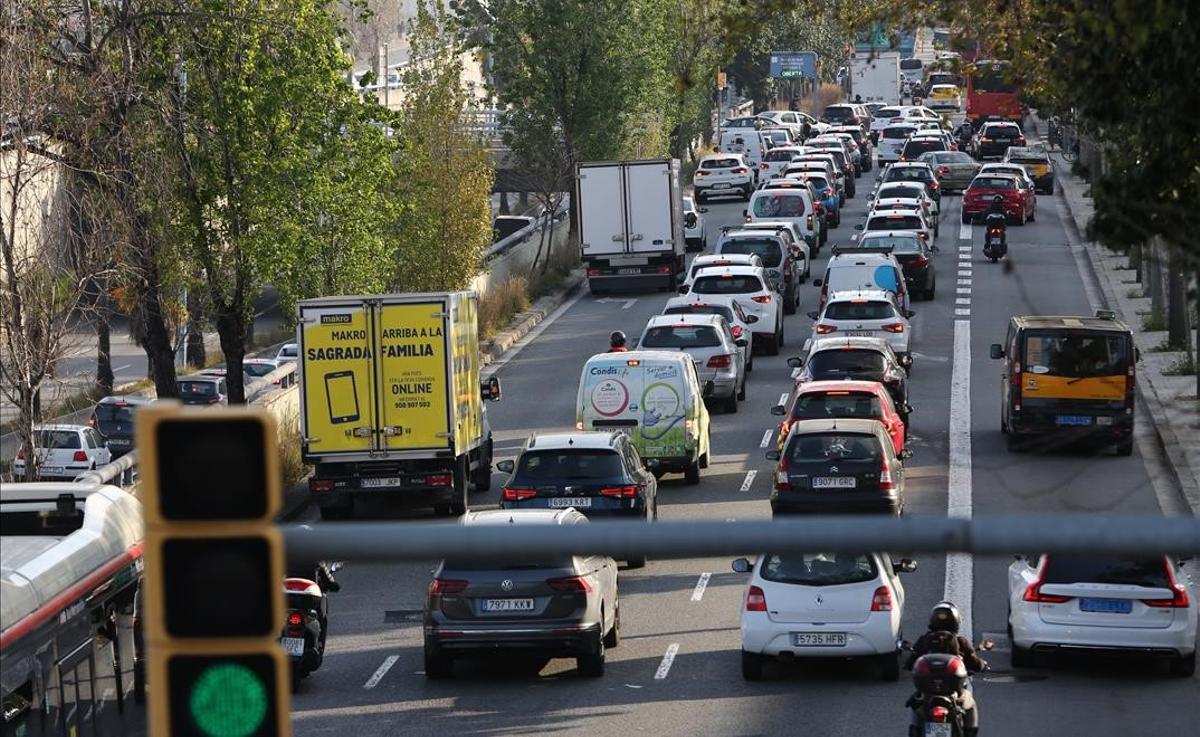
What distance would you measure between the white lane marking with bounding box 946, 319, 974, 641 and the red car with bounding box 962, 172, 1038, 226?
17037mm

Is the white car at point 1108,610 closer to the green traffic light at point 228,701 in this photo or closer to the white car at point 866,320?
the green traffic light at point 228,701

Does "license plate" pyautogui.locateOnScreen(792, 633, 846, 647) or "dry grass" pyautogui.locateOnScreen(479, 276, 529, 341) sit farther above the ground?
"dry grass" pyautogui.locateOnScreen(479, 276, 529, 341)

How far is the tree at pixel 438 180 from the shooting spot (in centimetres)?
3997

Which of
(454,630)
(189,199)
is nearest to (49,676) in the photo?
(454,630)

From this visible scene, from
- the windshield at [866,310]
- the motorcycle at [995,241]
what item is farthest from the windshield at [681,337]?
the motorcycle at [995,241]

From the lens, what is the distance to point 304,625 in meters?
18.0

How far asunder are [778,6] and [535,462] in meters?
9.79

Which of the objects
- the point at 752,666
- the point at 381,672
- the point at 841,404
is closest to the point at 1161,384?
the point at 841,404

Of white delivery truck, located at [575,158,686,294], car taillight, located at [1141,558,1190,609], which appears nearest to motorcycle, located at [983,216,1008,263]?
white delivery truck, located at [575,158,686,294]

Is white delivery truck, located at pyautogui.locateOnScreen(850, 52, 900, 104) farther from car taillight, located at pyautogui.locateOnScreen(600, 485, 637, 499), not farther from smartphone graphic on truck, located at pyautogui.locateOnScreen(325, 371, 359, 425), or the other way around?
car taillight, located at pyautogui.locateOnScreen(600, 485, 637, 499)

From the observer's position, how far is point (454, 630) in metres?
18.3

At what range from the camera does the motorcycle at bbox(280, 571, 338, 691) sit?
59.1 ft

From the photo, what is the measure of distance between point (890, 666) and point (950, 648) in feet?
13.2

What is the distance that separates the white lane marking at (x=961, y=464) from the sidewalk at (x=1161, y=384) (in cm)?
292
